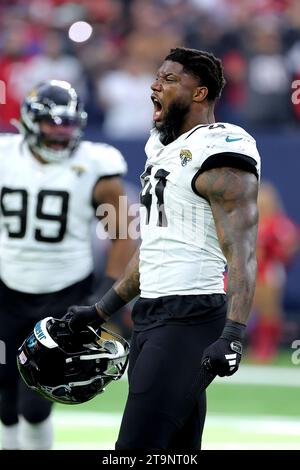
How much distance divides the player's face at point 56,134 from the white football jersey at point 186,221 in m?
1.71

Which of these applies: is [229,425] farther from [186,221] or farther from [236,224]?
[236,224]

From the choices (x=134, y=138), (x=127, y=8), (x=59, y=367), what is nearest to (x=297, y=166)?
(x=134, y=138)

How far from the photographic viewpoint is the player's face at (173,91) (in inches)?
159

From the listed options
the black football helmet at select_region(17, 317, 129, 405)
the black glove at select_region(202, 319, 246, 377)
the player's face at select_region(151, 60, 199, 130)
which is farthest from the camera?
the black football helmet at select_region(17, 317, 129, 405)

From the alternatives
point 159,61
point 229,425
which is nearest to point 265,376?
point 229,425

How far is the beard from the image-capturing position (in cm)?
404

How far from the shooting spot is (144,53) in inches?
414

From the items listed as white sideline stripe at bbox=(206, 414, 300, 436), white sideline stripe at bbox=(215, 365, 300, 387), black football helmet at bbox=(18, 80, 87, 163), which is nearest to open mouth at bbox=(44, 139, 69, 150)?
black football helmet at bbox=(18, 80, 87, 163)

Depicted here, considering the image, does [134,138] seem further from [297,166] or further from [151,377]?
[151,377]

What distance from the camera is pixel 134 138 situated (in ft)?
33.0

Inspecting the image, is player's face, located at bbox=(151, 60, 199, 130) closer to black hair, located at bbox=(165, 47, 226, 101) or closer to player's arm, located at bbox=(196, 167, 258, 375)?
black hair, located at bbox=(165, 47, 226, 101)

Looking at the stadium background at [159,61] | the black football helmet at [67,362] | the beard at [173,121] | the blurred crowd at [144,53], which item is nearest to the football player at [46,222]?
the black football helmet at [67,362]

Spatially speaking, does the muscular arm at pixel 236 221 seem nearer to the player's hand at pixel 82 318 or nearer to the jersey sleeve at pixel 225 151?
the jersey sleeve at pixel 225 151
